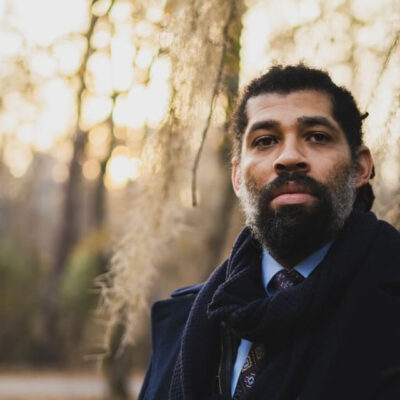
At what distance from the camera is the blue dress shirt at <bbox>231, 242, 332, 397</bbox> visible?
1.86 meters

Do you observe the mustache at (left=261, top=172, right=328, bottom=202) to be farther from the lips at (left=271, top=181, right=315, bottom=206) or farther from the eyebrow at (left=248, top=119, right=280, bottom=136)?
the eyebrow at (left=248, top=119, right=280, bottom=136)

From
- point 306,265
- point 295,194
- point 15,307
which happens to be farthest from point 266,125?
point 15,307

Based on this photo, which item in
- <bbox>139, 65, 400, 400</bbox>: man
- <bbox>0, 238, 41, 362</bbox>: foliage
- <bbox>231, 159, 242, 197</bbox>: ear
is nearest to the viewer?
<bbox>139, 65, 400, 400</bbox>: man

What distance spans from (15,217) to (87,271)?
12265mm

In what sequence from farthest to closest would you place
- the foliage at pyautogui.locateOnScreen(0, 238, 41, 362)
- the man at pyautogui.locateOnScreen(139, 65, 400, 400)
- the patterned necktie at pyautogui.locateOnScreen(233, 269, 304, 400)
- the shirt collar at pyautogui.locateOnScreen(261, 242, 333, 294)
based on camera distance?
the foliage at pyautogui.locateOnScreen(0, 238, 41, 362) → the shirt collar at pyautogui.locateOnScreen(261, 242, 333, 294) → the patterned necktie at pyautogui.locateOnScreen(233, 269, 304, 400) → the man at pyautogui.locateOnScreen(139, 65, 400, 400)

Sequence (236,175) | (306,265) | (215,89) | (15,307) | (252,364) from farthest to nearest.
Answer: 1. (15,307)
2. (236,175)
3. (215,89)
4. (306,265)
5. (252,364)

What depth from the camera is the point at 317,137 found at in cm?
196

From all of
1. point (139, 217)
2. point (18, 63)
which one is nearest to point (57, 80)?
point (18, 63)

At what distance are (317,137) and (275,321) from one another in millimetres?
612

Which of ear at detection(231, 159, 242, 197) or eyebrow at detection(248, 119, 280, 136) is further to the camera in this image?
ear at detection(231, 159, 242, 197)

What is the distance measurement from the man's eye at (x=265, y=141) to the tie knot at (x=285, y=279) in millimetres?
404

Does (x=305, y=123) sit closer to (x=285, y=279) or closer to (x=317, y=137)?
(x=317, y=137)

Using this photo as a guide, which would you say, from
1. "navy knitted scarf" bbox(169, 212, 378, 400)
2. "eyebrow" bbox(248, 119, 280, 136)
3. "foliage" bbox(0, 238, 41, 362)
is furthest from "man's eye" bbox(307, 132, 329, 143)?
"foliage" bbox(0, 238, 41, 362)

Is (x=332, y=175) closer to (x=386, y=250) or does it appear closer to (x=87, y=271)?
(x=386, y=250)
